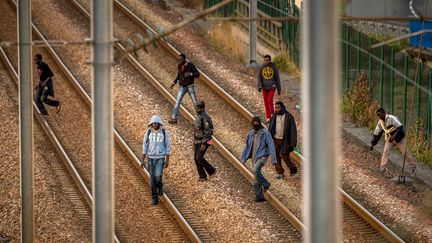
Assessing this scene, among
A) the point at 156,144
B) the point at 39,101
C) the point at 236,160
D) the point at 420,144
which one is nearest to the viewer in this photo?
the point at 156,144

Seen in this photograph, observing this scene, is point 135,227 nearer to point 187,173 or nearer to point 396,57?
point 187,173

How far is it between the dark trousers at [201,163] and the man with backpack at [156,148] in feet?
3.93

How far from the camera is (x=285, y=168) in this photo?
24.0 metres

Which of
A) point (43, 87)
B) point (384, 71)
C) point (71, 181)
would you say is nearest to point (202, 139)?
point (71, 181)

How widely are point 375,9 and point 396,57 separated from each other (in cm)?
2054

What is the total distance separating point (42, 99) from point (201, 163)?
19.8 feet

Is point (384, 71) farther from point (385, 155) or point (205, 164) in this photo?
point (205, 164)

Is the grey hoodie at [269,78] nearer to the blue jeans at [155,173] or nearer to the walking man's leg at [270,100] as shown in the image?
the walking man's leg at [270,100]

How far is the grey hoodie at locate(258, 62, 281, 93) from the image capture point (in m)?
25.2

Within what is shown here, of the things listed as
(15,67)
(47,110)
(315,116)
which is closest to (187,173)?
(47,110)

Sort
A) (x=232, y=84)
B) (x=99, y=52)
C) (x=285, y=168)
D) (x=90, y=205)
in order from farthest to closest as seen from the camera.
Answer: (x=232, y=84) → (x=285, y=168) → (x=90, y=205) → (x=99, y=52)

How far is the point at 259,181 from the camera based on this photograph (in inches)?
844

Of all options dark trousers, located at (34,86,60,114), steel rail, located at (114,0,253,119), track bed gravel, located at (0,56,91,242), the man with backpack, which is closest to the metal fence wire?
steel rail, located at (114,0,253,119)

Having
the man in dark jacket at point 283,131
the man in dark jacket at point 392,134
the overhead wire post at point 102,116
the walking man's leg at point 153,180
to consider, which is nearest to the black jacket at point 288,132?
the man in dark jacket at point 283,131
